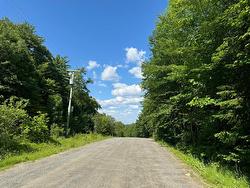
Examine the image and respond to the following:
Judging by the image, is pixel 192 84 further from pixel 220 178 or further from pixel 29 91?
pixel 29 91

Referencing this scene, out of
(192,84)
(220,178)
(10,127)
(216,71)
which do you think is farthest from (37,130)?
(220,178)

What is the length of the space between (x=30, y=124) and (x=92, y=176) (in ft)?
43.3

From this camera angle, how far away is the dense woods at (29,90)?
1997cm

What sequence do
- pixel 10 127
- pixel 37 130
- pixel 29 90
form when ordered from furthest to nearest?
pixel 29 90
pixel 37 130
pixel 10 127

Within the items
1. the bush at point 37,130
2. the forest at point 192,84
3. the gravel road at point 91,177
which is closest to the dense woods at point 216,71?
the forest at point 192,84

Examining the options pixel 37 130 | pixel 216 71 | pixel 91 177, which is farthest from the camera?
pixel 37 130

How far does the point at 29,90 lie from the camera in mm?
39406

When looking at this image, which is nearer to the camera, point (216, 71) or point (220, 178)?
point (220, 178)

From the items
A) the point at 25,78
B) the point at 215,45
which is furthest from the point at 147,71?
the point at 25,78

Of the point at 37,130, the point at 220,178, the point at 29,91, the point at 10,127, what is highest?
the point at 29,91

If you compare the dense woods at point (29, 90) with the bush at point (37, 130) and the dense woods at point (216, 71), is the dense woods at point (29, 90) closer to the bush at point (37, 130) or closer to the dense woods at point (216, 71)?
the bush at point (37, 130)

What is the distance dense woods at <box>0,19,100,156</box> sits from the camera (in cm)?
1997

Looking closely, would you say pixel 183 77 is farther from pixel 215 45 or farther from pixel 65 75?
pixel 65 75

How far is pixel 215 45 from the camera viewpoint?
15.9 meters
